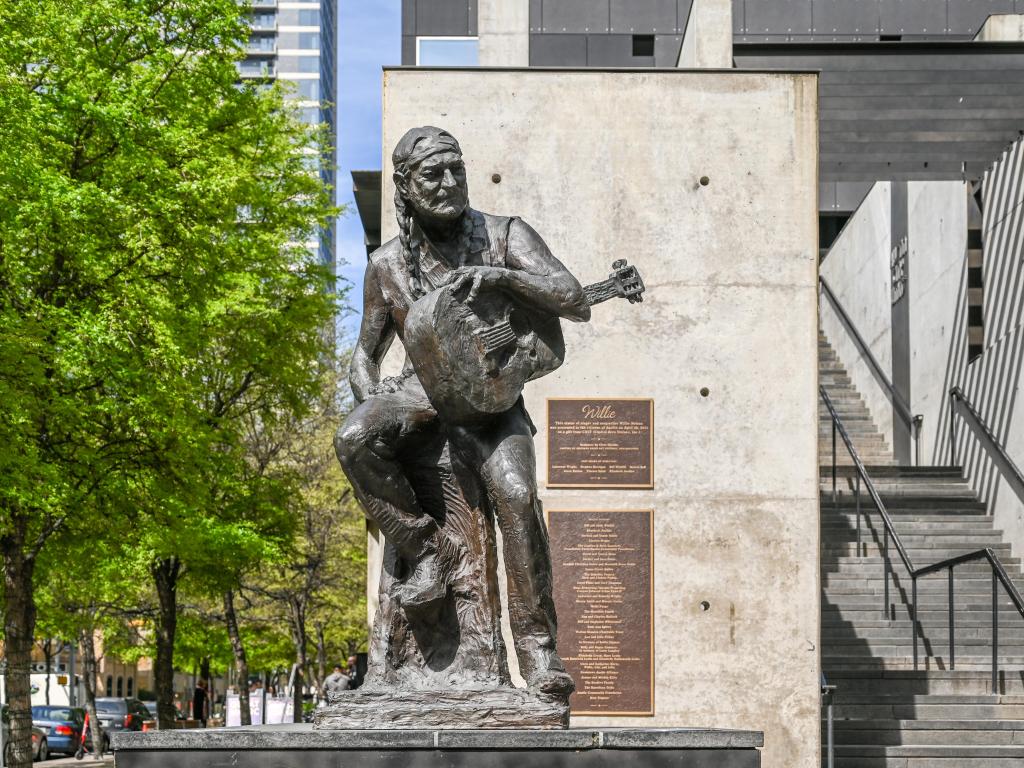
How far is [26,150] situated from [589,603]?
24.0ft

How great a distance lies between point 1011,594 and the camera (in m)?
16.0

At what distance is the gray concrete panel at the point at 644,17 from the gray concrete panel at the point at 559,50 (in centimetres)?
85

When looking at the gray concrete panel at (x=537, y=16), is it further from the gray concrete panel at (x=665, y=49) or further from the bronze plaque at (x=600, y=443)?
the bronze plaque at (x=600, y=443)

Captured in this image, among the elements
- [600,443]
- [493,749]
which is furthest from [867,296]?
[493,749]

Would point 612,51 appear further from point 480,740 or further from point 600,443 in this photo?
point 480,740

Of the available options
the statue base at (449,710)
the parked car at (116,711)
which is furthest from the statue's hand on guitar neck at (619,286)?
the parked car at (116,711)

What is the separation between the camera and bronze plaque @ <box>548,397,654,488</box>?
13719mm

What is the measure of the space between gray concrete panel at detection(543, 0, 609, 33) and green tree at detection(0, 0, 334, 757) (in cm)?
1334

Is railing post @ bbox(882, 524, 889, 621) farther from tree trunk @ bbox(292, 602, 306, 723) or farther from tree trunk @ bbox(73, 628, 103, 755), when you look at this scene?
tree trunk @ bbox(73, 628, 103, 755)

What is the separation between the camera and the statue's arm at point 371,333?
6953 mm

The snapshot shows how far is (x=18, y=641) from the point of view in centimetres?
1778

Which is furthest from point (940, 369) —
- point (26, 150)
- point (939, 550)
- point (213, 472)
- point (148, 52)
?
point (26, 150)

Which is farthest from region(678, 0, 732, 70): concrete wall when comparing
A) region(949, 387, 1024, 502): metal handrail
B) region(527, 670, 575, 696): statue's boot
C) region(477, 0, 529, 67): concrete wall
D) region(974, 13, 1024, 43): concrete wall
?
region(527, 670, 575, 696): statue's boot

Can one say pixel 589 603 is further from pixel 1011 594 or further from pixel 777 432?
pixel 1011 594
